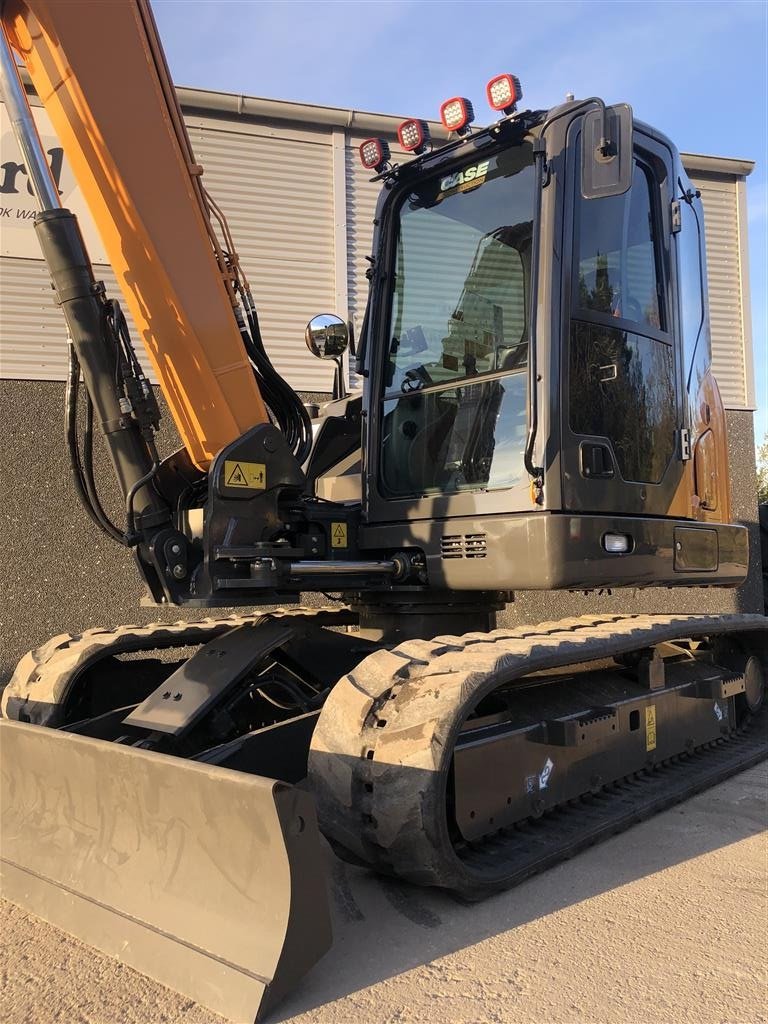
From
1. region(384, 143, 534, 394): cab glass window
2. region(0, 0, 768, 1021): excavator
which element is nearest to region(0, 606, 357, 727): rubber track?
region(0, 0, 768, 1021): excavator

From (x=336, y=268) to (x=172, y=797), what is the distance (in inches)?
267

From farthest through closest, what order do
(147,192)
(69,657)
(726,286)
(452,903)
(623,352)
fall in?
(726,286)
(69,657)
(623,352)
(147,192)
(452,903)

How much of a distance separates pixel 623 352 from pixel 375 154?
147 centimetres

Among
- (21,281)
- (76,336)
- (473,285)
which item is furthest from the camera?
(21,281)

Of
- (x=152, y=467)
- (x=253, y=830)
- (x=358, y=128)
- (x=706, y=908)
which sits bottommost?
(x=706, y=908)

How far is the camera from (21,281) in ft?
24.6

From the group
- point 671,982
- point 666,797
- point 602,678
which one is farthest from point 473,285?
point 671,982

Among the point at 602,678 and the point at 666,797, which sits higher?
the point at 602,678

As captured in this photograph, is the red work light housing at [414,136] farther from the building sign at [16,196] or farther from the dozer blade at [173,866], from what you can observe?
the building sign at [16,196]

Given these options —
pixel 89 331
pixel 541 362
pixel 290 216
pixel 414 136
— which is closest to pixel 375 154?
pixel 414 136

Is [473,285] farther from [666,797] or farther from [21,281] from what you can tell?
[21,281]

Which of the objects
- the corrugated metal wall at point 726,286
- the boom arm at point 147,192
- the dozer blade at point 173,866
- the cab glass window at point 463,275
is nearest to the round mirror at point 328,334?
the cab glass window at point 463,275

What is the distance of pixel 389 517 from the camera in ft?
12.6

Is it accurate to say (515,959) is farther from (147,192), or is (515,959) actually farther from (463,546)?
(147,192)
